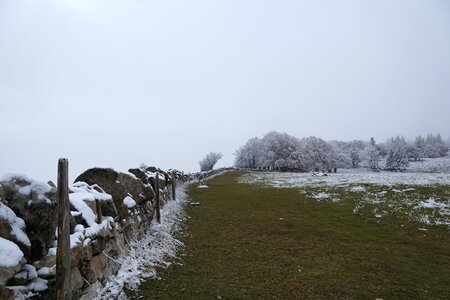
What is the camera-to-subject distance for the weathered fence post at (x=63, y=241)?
432 cm

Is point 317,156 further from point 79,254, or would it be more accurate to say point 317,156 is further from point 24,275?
point 24,275

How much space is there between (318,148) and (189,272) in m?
93.3

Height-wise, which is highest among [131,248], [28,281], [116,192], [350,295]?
[116,192]

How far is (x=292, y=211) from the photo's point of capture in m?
16.7

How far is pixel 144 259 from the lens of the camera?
7992 mm

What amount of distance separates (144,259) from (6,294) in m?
4.64

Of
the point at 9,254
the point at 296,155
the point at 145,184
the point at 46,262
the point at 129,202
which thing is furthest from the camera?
the point at 296,155

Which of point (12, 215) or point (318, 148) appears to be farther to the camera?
point (318, 148)

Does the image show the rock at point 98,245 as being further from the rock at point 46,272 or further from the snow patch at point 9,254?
the snow patch at point 9,254

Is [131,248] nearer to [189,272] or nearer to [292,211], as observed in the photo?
[189,272]

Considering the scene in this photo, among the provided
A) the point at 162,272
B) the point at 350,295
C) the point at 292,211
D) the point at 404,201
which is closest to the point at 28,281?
the point at 162,272

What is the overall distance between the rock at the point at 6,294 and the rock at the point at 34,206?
0.77 m

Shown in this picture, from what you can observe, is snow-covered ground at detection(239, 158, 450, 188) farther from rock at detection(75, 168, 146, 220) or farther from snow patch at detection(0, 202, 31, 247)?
snow patch at detection(0, 202, 31, 247)

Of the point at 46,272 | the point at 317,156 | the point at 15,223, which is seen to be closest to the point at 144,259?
the point at 46,272
